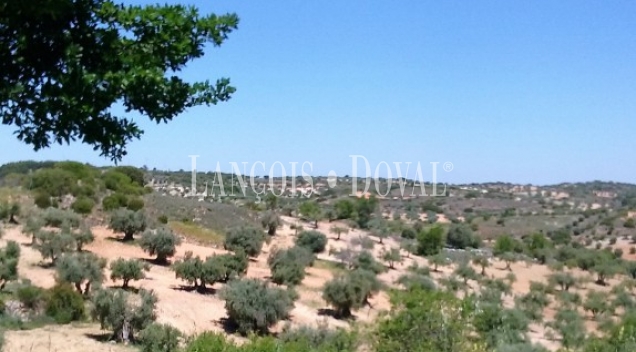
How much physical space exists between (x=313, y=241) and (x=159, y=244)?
14.2 m

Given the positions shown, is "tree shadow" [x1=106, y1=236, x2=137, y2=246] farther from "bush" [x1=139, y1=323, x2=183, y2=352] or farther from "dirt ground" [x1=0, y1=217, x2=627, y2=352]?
"bush" [x1=139, y1=323, x2=183, y2=352]

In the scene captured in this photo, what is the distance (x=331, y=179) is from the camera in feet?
384

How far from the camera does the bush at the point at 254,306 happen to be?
1964 cm

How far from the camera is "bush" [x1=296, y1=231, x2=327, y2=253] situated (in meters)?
39.6

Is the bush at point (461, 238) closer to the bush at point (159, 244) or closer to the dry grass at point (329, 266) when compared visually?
the dry grass at point (329, 266)

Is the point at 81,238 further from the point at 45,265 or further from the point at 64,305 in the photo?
the point at 64,305

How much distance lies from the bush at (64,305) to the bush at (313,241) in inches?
890

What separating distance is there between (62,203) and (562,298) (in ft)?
86.4

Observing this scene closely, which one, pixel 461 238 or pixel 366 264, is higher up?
pixel 366 264

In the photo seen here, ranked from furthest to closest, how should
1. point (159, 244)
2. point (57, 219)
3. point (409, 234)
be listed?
point (409, 234) → point (57, 219) → point (159, 244)

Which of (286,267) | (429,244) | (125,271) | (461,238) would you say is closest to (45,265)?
(125,271)

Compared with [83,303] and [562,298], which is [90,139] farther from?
[562,298]

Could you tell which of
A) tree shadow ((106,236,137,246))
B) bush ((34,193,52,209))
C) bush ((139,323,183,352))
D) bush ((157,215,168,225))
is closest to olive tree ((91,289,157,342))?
bush ((139,323,183,352))

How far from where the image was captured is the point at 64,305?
17.0m
